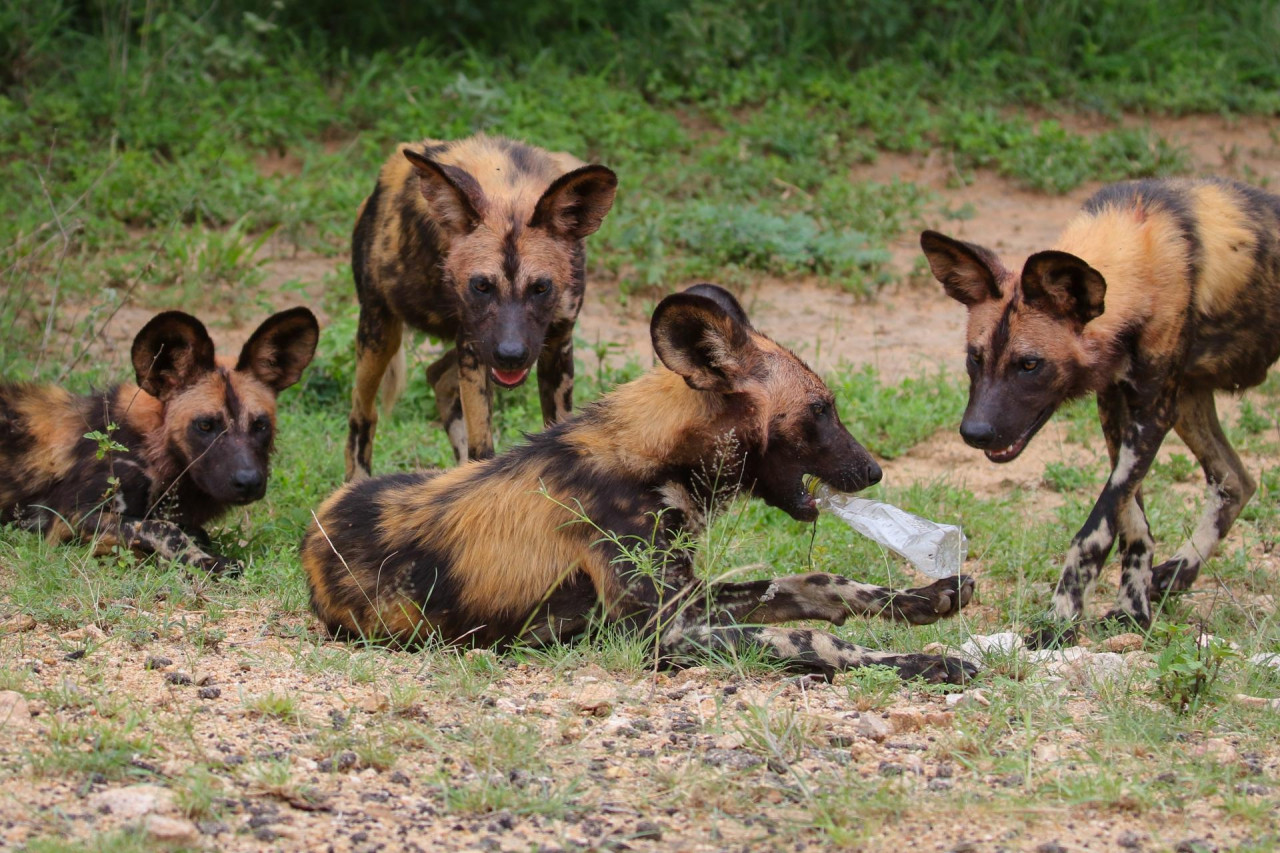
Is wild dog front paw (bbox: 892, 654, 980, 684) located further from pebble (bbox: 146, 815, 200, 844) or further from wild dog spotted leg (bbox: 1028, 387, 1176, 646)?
pebble (bbox: 146, 815, 200, 844)

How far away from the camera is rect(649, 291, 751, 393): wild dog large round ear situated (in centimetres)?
394

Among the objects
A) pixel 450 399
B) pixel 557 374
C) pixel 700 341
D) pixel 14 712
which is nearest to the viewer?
pixel 14 712

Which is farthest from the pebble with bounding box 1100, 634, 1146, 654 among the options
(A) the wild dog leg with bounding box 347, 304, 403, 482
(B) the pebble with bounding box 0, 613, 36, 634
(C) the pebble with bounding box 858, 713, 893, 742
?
(A) the wild dog leg with bounding box 347, 304, 403, 482

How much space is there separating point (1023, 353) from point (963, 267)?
0.35 metres

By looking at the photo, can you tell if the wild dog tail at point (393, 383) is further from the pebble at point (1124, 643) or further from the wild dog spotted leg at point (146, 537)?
the pebble at point (1124, 643)

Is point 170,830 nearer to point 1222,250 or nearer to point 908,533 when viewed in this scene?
point 908,533

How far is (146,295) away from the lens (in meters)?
7.90

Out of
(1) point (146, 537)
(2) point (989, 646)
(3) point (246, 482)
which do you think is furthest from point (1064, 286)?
(1) point (146, 537)

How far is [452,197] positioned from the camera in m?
5.50

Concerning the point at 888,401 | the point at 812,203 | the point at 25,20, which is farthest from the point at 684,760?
the point at 25,20

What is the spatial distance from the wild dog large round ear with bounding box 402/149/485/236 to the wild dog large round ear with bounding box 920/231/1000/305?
1.62 m

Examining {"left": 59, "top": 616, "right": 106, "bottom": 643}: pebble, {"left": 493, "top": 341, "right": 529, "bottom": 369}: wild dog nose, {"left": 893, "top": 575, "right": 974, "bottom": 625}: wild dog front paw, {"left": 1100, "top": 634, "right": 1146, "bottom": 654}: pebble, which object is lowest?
{"left": 1100, "top": 634, "right": 1146, "bottom": 654}: pebble

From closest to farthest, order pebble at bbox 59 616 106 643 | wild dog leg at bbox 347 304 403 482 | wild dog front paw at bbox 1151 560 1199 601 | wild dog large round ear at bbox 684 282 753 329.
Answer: pebble at bbox 59 616 106 643
wild dog large round ear at bbox 684 282 753 329
wild dog front paw at bbox 1151 560 1199 601
wild dog leg at bbox 347 304 403 482

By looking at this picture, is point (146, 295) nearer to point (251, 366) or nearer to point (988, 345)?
point (251, 366)
